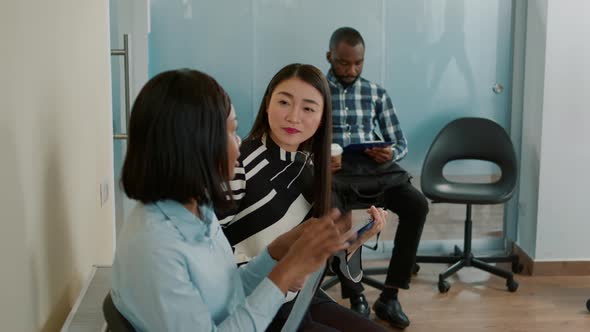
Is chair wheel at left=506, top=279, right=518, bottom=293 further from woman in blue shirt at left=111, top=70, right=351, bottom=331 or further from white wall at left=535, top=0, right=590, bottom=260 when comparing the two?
woman in blue shirt at left=111, top=70, right=351, bottom=331

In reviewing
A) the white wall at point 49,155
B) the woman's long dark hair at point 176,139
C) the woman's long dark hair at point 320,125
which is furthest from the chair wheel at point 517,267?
the woman's long dark hair at point 176,139

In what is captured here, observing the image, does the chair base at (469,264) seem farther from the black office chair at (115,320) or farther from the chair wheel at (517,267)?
the black office chair at (115,320)

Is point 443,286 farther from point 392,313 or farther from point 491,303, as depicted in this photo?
point 392,313

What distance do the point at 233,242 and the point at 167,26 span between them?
2361mm

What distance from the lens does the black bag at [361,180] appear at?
3.53 m

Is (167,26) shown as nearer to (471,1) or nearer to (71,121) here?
(471,1)

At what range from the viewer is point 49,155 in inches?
61.1

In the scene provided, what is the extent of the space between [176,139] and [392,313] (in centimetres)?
238

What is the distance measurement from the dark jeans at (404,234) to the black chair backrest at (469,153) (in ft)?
1.23

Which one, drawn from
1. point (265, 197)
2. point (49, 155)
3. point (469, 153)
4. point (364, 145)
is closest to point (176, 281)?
point (49, 155)

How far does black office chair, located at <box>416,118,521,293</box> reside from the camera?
12.9ft

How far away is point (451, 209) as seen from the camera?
4.53 meters

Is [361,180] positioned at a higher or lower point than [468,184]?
higher

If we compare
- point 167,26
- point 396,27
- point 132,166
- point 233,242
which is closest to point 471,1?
point 396,27
